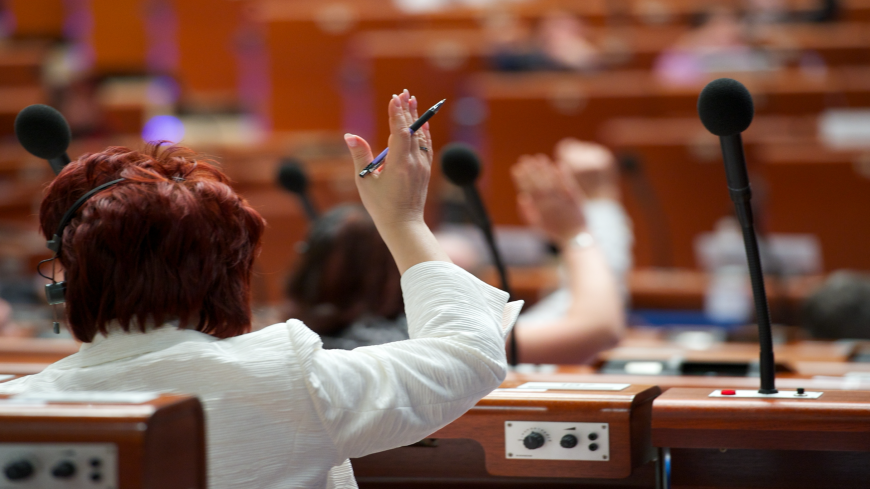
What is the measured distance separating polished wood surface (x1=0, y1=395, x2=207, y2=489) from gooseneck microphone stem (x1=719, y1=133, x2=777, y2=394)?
0.74m

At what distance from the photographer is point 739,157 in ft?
3.98

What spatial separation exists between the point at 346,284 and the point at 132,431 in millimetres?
972

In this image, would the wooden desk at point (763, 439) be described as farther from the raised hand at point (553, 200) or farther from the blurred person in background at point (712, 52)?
the blurred person in background at point (712, 52)

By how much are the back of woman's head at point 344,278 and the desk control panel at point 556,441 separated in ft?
1.87

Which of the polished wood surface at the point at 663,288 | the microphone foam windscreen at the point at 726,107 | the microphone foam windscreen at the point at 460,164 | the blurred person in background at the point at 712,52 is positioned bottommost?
the polished wood surface at the point at 663,288

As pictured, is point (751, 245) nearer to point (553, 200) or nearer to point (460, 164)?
point (460, 164)

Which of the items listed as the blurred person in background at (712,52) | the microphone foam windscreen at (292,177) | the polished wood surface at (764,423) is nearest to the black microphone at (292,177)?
the microphone foam windscreen at (292,177)

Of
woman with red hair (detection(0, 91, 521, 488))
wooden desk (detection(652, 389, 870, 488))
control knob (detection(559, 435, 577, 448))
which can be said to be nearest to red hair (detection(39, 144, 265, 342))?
woman with red hair (detection(0, 91, 521, 488))

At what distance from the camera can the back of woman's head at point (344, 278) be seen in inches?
68.1

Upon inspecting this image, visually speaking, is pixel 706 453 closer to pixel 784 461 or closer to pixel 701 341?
pixel 784 461

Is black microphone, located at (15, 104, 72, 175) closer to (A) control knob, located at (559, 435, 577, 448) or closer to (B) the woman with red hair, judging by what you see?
(B) the woman with red hair

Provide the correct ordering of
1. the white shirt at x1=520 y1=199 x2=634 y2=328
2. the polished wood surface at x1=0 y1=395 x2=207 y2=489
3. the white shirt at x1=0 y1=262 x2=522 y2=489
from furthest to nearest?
the white shirt at x1=520 y1=199 x2=634 y2=328 → the white shirt at x1=0 y1=262 x2=522 y2=489 → the polished wood surface at x1=0 y1=395 x2=207 y2=489

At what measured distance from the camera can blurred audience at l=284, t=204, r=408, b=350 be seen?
5.64 feet

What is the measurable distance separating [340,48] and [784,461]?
422 cm
